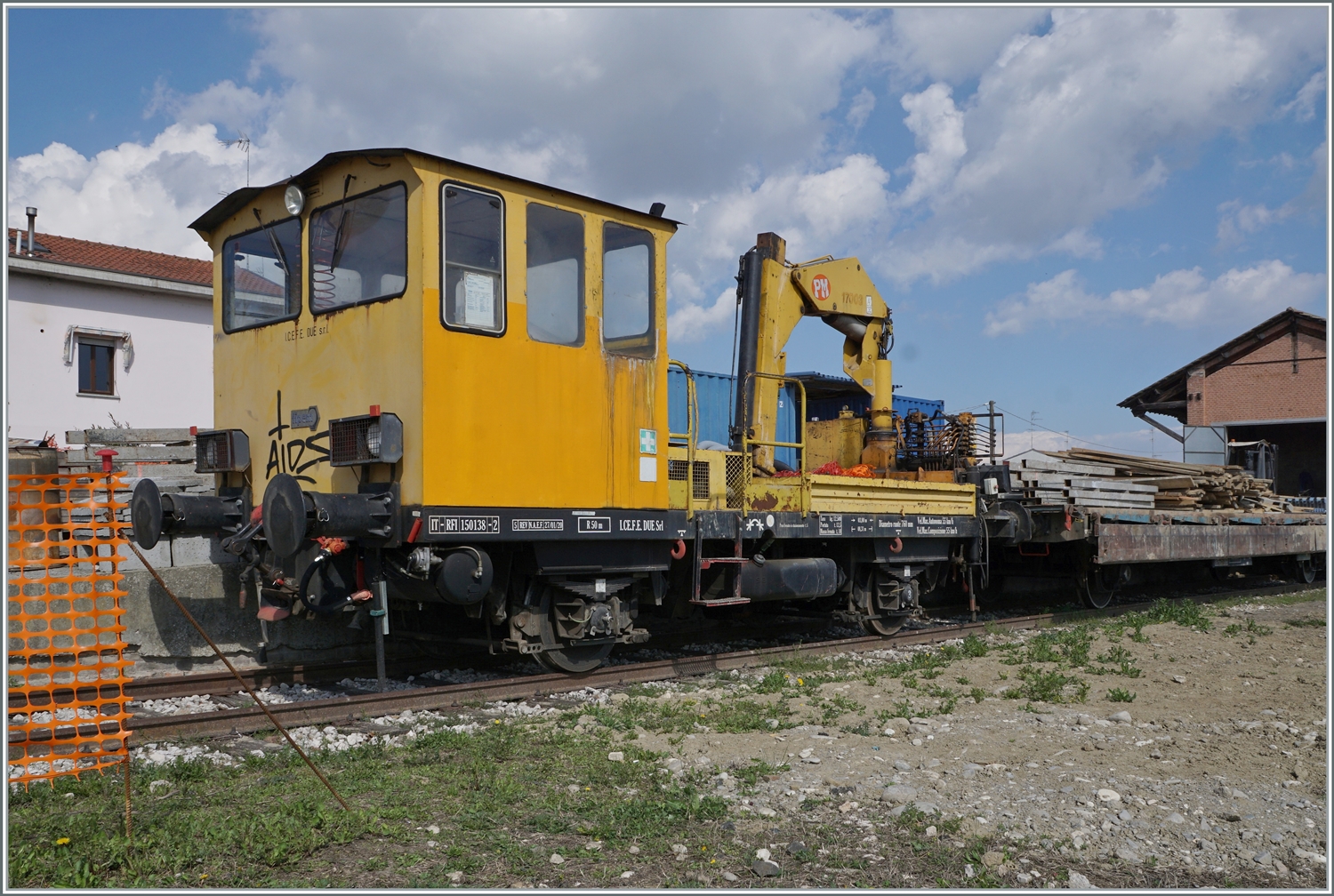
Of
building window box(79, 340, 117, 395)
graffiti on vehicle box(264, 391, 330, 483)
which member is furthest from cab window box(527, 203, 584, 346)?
building window box(79, 340, 117, 395)

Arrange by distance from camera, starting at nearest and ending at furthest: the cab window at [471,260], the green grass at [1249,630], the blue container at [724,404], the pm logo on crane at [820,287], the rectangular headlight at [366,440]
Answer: the rectangular headlight at [366,440] < the cab window at [471,260] < the green grass at [1249,630] < the pm logo on crane at [820,287] < the blue container at [724,404]

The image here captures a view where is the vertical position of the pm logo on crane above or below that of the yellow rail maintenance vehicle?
above

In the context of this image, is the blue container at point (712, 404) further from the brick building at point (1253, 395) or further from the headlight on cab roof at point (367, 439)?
the headlight on cab roof at point (367, 439)

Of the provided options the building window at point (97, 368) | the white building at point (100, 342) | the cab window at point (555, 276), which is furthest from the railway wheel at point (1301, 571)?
the building window at point (97, 368)

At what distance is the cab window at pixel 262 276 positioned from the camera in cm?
751

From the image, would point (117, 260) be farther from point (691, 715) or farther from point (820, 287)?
point (691, 715)

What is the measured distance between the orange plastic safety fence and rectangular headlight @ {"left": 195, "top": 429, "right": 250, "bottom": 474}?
2.33 feet

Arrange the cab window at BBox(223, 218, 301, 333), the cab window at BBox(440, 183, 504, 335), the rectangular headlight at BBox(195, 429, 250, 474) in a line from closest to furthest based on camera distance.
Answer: the cab window at BBox(440, 183, 504, 335), the cab window at BBox(223, 218, 301, 333), the rectangular headlight at BBox(195, 429, 250, 474)

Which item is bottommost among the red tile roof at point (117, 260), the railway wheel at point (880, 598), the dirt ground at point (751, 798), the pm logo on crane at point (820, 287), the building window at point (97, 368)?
the dirt ground at point (751, 798)

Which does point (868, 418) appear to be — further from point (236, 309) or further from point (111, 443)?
point (111, 443)

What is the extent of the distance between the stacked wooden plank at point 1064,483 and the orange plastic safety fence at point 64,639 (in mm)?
9333

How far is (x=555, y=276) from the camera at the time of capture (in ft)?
23.9

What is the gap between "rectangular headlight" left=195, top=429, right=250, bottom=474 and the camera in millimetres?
7727

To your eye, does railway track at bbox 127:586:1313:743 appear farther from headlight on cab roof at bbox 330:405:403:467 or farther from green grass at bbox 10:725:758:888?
headlight on cab roof at bbox 330:405:403:467
